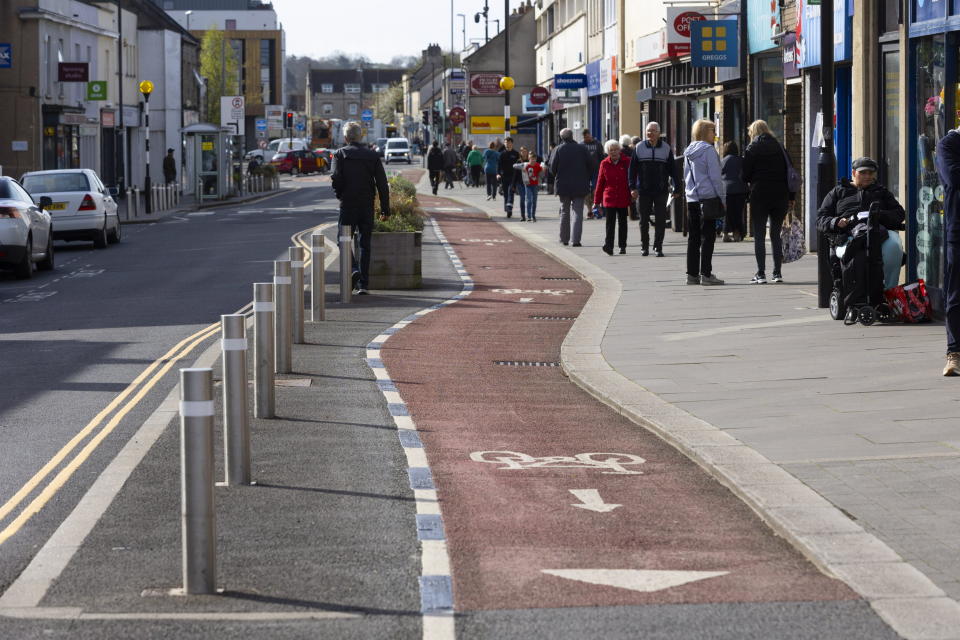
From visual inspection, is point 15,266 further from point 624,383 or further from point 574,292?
point 624,383

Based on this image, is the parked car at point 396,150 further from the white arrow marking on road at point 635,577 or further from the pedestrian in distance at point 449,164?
the white arrow marking on road at point 635,577

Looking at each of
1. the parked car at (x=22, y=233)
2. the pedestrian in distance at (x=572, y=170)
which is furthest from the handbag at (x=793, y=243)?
the parked car at (x=22, y=233)

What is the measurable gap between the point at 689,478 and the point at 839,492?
37.7 inches

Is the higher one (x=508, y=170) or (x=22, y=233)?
(x=508, y=170)

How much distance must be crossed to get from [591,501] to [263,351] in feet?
10.5

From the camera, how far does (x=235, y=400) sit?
26.0 ft

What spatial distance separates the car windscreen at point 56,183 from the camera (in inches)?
1240

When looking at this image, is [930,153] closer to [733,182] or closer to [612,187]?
[733,182]

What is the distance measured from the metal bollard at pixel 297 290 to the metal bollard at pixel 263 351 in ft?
11.0

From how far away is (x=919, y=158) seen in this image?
15.7 metres

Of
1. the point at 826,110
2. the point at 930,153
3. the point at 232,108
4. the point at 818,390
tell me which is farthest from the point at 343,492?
the point at 232,108

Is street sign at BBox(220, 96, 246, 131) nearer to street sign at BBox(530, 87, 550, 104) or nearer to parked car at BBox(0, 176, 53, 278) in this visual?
street sign at BBox(530, 87, 550, 104)

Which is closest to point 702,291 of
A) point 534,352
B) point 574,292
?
point 574,292

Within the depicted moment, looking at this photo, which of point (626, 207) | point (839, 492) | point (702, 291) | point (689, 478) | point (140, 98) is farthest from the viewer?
point (140, 98)
